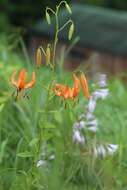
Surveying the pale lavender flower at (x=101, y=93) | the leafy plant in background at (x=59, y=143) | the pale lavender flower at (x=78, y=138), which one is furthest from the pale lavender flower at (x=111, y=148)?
the pale lavender flower at (x=101, y=93)

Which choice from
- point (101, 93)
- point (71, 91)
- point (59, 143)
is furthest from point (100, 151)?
point (71, 91)

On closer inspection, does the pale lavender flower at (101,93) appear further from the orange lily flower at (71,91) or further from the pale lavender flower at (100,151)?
the orange lily flower at (71,91)

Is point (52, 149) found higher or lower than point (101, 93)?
lower

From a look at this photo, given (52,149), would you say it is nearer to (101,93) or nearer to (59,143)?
(59,143)

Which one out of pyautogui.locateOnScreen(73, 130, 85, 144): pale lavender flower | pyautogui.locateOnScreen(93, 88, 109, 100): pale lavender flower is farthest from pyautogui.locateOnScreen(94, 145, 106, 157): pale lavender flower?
pyautogui.locateOnScreen(93, 88, 109, 100): pale lavender flower

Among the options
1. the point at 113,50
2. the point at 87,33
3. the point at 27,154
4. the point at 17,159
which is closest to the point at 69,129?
the point at 17,159

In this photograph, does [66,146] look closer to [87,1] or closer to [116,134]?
[116,134]

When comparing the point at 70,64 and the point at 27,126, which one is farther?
the point at 70,64

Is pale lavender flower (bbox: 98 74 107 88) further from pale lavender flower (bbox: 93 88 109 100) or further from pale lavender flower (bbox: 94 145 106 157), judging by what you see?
pale lavender flower (bbox: 94 145 106 157)
